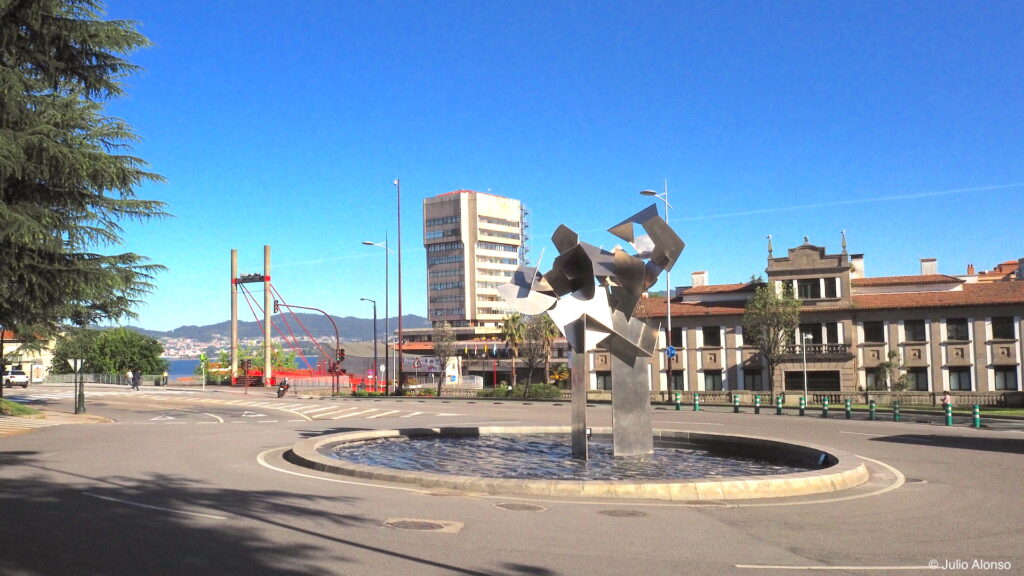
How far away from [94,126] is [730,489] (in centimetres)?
1929

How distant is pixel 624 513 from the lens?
1054cm

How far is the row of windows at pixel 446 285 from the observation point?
16975 centimetres

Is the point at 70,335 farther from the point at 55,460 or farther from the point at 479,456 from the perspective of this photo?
the point at 479,456

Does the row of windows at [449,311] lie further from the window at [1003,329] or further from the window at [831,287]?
the window at [1003,329]

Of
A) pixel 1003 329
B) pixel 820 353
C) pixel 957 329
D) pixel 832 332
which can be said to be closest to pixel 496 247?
pixel 832 332

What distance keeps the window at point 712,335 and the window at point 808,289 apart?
626cm

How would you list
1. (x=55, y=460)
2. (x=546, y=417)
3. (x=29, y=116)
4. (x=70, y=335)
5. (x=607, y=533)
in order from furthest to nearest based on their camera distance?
(x=70, y=335) < (x=546, y=417) < (x=29, y=116) < (x=55, y=460) < (x=607, y=533)

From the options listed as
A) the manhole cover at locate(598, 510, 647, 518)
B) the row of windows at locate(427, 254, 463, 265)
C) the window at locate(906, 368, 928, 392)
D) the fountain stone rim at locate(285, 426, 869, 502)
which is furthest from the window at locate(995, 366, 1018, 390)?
the row of windows at locate(427, 254, 463, 265)

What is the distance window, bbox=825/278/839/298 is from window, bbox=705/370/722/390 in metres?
9.48

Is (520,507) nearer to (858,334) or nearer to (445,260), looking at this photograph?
(858,334)

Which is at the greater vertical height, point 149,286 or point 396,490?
point 149,286

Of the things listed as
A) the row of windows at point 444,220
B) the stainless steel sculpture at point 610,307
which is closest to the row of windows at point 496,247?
the row of windows at point 444,220

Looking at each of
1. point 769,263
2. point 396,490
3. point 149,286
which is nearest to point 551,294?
point 396,490

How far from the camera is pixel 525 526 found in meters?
9.47
